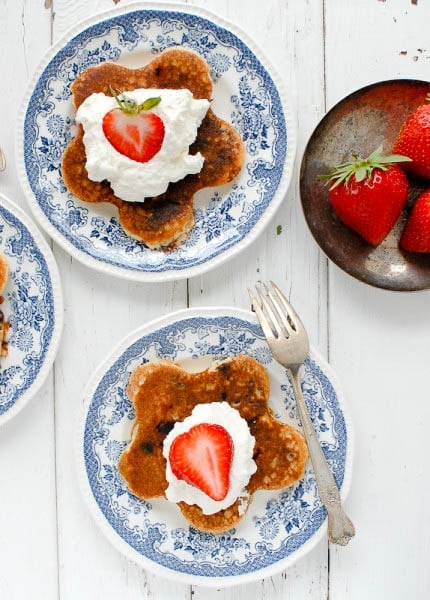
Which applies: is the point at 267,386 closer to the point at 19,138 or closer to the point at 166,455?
the point at 166,455

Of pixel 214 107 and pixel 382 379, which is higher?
pixel 214 107

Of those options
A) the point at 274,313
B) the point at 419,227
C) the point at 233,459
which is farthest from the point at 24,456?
the point at 419,227

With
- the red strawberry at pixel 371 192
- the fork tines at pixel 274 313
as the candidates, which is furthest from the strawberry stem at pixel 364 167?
the fork tines at pixel 274 313

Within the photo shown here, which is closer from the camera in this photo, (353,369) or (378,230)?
(378,230)

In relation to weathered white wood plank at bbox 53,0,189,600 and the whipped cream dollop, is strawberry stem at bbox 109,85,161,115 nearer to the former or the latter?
the whipped cream dollop

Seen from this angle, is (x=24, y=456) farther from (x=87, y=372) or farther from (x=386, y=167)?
(x=386, y=167)

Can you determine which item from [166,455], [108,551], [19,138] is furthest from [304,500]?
[19,138]

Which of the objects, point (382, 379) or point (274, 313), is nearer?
point (274, 313)
